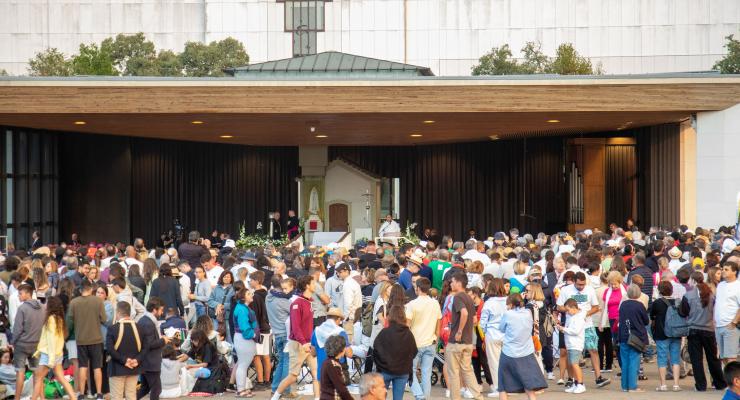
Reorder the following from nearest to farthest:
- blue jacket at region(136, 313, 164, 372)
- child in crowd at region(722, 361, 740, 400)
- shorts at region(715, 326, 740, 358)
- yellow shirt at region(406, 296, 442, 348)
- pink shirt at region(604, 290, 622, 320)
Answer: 1. child in crowd at region(722, 361, 740, 400)
2. blue jacket at region(136, 313, 164, 372)
3. yellow shirt at region(406, 296, 442, 348)
4. shorts at region(715, 326, 740, 358)
5. pink shirt at region(604, 290, 622, 320)

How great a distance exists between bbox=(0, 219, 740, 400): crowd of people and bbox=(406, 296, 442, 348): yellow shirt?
0.6 inches

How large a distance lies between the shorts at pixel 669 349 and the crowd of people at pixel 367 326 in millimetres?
15

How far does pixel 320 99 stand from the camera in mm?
24797

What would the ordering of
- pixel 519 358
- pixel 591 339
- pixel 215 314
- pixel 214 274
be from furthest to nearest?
pixel 214 274 < pixel 215 314 < pixel 591 339 < pixel 519 358

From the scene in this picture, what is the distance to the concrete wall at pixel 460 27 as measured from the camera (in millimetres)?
70438

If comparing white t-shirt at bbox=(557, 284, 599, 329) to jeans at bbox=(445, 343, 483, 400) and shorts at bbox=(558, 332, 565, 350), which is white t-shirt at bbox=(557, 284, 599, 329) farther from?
jeans at bbox=(445, 343, 483, 400)

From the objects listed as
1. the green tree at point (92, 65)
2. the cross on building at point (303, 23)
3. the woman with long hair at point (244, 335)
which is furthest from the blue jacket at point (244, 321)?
the cross on building at point (303, 23)

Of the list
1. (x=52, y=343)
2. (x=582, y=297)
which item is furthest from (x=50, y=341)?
(x=582, y=297)

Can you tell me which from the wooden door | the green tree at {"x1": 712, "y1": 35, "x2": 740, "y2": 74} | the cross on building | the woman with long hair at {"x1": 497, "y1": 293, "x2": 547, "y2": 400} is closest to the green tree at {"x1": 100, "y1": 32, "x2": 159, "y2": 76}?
the cross on building

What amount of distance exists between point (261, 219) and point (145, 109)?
15840mm

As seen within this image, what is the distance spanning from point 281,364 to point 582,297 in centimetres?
364

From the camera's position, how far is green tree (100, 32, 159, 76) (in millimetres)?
63750

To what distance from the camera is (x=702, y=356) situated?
14062mm

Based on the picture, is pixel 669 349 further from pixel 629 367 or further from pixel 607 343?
pixel 607 343
